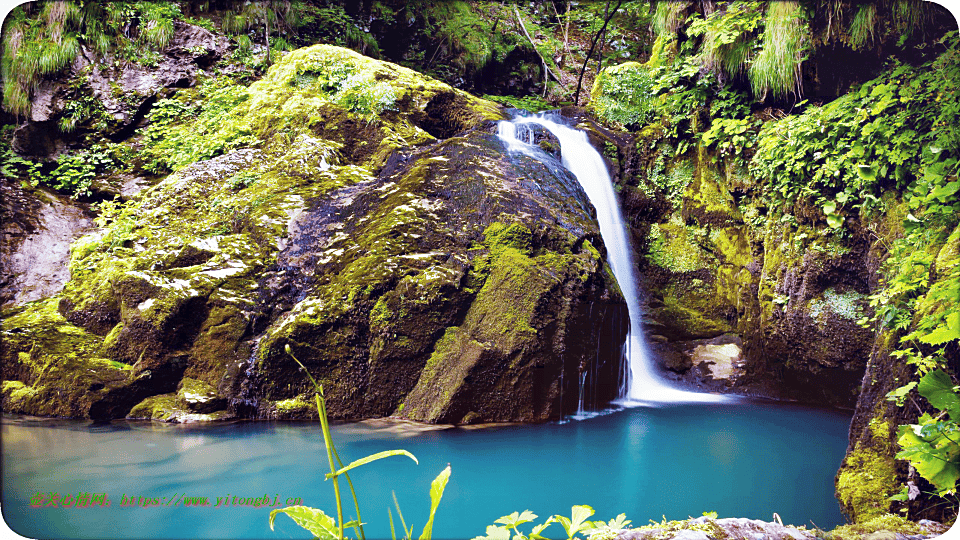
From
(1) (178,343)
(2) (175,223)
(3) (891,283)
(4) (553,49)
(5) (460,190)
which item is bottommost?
(1) (178,343)

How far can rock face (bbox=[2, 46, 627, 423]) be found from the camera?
10.9 feet

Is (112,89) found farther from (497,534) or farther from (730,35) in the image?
(497,534)

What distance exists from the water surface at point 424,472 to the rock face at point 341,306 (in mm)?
302

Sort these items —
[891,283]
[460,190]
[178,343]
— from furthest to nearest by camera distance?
[460,190]
[178,343]
[891,283]

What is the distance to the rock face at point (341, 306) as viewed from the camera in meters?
3.33

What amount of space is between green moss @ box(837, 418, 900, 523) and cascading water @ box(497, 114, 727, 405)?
2.12 meters

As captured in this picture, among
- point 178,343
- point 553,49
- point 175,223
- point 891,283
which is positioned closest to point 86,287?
point 175,223

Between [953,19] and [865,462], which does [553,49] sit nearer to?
[953,19]

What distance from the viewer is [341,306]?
11.7 ft

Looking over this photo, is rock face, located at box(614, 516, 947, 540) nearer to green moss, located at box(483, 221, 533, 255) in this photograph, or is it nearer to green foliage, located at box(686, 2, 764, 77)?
green moss, located at box(483, 221, 533, 255)

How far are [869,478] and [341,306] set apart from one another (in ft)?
10.5

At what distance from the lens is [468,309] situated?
3.60 m

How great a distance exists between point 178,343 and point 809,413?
16.9 ft

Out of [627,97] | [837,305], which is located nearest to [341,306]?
[837,305]
